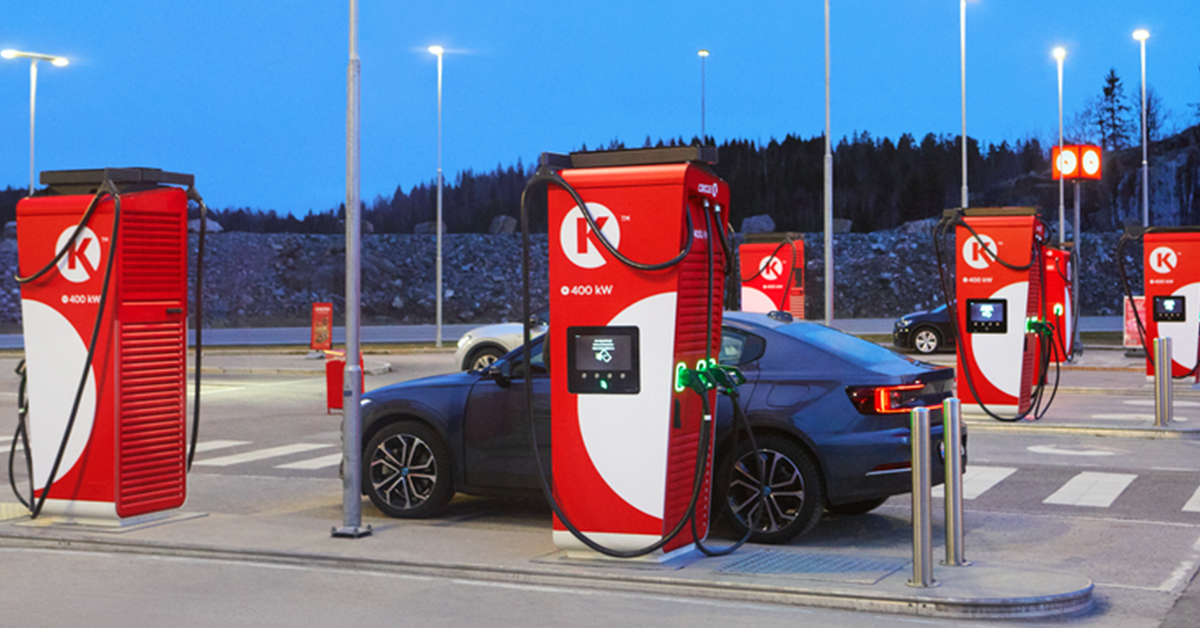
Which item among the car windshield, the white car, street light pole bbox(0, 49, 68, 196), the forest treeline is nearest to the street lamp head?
street light pole bbox(0, 49, 68, 196)

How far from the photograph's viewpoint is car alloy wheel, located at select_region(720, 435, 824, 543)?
879 centimetres

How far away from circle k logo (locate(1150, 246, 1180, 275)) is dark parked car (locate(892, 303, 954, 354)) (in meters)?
11.8

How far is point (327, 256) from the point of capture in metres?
100

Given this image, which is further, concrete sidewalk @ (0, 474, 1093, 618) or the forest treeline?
the forest treeline

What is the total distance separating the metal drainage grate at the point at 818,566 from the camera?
7406mm

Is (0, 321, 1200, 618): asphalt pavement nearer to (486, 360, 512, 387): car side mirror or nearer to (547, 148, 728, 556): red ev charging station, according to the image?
(547, 148, 728, 556): red ev charging station

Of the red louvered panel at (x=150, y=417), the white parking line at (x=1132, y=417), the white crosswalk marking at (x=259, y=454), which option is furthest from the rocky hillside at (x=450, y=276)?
the red louvered panel at (x=150, y=417)

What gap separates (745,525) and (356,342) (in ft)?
9.88

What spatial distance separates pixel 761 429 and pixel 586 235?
209cm

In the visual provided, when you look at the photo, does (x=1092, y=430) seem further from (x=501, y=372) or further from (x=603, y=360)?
(x=603, y=360)

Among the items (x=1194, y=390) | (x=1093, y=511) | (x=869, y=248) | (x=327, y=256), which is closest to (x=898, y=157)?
(x=869, y=248)

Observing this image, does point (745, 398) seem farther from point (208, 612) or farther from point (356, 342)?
point (208, 612)

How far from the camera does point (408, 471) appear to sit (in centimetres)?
989

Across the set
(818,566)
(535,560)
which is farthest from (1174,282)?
(535,560)
